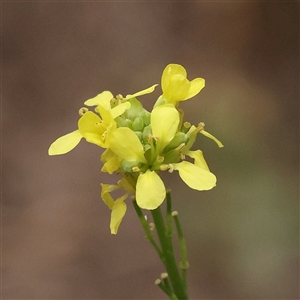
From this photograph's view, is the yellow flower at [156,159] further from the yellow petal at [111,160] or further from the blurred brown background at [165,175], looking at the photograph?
the blurred brown background at [165,175]

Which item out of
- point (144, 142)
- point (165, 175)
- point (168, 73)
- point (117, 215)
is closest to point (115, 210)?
point (117, 215)

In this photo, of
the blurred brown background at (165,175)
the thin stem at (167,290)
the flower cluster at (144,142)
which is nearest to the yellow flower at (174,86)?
the flower cluster at (144,142)

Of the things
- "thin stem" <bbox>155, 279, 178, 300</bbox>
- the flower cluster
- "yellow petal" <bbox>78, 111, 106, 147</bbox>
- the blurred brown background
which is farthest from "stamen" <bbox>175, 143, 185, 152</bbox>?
the blurred brown background

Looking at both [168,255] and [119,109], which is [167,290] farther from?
[119,109]

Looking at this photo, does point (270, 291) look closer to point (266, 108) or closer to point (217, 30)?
point (266, 108)

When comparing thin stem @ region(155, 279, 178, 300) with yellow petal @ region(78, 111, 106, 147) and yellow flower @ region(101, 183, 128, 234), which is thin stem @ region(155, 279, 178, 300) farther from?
yellow petal @ region(78, 111, 106, 147)

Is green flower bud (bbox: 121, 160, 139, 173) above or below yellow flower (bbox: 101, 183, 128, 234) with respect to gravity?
above
